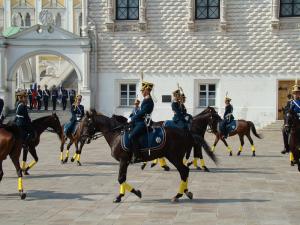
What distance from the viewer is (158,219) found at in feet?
29.8

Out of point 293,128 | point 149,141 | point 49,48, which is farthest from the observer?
point 49,48

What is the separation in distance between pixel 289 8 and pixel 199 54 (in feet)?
17.4

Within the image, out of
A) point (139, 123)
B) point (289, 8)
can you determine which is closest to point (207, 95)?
point (289, 8)

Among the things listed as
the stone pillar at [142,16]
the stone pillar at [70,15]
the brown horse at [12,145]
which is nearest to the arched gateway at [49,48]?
the stone pillar at [142,16]

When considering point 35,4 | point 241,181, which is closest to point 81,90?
point 241,181

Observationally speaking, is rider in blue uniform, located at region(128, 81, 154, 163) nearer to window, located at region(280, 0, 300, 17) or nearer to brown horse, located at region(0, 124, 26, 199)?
brown horse, located at region(0, 124, 26, 199)

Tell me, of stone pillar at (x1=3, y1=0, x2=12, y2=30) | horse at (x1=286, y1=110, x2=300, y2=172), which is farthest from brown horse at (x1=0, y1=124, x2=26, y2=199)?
stone pillar at (x1=3, y1=0, x2=12, y2=30)

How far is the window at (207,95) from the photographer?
102 ft

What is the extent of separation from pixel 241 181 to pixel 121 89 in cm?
1905

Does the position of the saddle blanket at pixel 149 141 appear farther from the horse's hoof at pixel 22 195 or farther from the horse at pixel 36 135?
the horse at pixel 36 135

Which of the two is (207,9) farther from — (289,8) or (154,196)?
(154,196)

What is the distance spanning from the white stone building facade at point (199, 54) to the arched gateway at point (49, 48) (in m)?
0.83

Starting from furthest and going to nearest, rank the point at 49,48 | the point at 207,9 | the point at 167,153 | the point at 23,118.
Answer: the point at 49,48 → the point at 207,9 → the point at 23,118 → the point at 167,153

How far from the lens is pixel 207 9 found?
101 ft
